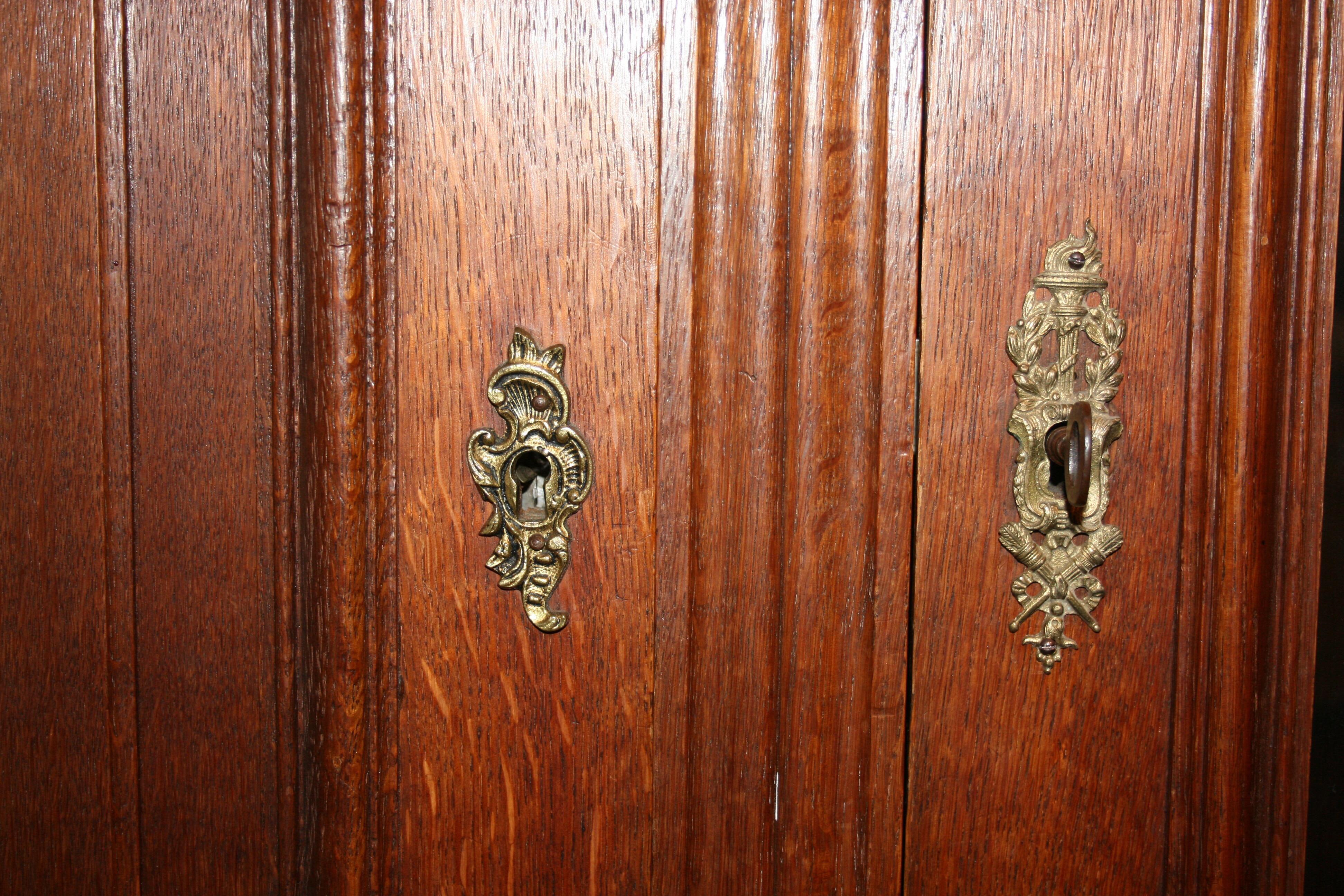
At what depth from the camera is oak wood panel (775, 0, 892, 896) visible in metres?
0.48

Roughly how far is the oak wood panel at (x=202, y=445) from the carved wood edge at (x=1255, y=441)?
1.73 ft

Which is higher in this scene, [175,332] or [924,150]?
[924,150]

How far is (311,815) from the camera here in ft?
1.63

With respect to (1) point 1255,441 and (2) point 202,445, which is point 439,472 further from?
(1) point 1255,441

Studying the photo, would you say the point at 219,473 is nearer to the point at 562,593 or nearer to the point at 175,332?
the point at 175,332

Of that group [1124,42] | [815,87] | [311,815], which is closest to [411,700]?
[311,815]

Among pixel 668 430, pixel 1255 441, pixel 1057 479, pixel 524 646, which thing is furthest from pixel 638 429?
pixel 1255 441

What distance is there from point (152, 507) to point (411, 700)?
180 mm

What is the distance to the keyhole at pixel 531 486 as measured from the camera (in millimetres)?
495

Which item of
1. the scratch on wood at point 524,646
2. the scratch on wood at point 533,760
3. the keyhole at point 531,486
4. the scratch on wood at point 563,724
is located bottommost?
the scratch on wood at point 533,760

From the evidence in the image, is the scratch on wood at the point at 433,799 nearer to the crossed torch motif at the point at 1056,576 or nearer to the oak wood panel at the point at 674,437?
the oak wood panel at the point at 674,437

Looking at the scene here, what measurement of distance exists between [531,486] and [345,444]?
0.34 ft

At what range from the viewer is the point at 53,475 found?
48 centimetres

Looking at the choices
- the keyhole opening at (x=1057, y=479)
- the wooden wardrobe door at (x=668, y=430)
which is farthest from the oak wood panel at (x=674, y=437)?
the keyhole opening at (x=1057, y=479)
